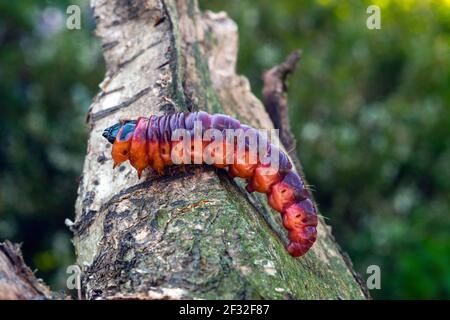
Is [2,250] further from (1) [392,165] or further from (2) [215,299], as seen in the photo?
(1) [392,165]

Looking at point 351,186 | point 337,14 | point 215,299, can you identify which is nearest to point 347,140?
point 351,186

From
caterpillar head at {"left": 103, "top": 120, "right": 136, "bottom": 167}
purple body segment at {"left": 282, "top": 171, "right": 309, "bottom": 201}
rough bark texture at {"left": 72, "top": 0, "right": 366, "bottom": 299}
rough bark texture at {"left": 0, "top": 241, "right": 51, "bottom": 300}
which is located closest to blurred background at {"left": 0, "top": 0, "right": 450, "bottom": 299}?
rough bark texture at {"left": 72, "top": 0, "right": 366, "bottom": 299}

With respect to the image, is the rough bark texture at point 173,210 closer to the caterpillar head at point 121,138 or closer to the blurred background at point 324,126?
the caterpillar head at point 121,138

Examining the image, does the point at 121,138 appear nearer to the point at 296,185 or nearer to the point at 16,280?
→ the point at 296,185

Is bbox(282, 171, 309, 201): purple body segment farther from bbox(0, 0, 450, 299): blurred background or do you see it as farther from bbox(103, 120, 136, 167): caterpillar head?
bbox(0, 0, 450, 299): blurred background

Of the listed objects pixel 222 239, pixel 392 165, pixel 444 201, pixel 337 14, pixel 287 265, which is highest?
pixel 337 14

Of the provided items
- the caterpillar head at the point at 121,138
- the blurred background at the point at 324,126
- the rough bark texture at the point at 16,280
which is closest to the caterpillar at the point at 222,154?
the caterpillar head at the point at 121,138
